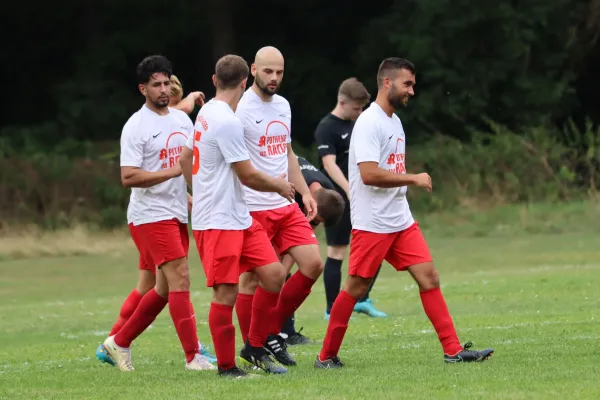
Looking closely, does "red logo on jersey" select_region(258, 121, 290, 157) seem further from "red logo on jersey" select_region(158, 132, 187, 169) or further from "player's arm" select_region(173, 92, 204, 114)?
"player's arm" select_region(173, 92, 204, 114)

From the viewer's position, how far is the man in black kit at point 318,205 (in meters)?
9.82

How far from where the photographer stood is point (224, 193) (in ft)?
27.4

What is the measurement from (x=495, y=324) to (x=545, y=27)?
21885mm

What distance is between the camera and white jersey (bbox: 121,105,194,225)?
366 inches

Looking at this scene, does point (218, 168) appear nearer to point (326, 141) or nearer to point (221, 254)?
point (221, 254)

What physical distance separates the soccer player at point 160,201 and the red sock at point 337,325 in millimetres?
839

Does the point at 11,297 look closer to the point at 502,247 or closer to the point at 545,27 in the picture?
the point at 502,247

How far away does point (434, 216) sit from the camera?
91.1 ft

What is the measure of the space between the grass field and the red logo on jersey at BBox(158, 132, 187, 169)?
Answer: 139 centimetres

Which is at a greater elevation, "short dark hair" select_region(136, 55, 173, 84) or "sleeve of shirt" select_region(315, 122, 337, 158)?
"short dark hair" select_region(136, 55, 173, 84)

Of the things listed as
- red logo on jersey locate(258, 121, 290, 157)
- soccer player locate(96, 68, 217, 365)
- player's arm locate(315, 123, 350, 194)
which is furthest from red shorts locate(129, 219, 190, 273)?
player's arm locate(315, 123, 350, 194)

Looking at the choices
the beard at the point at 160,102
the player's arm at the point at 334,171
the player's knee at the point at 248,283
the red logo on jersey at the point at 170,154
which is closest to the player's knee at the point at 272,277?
the player's knee at the point at 248,283

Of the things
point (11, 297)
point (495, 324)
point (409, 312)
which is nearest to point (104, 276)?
point (11, 297)

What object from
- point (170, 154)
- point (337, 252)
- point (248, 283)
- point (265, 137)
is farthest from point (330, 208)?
point (337, 252)
